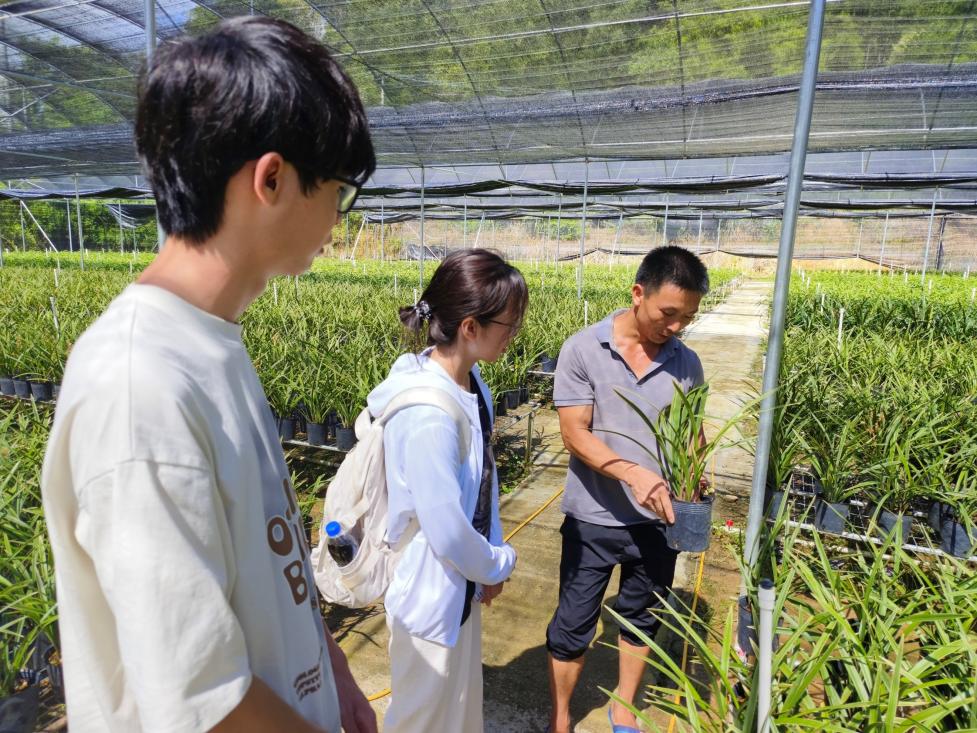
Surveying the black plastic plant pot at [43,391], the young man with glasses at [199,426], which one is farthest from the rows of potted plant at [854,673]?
the black plastic plant pot at [43,391]

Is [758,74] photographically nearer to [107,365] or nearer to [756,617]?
[756,617]

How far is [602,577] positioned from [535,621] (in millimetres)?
825

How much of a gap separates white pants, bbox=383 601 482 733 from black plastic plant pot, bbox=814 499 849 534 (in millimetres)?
2121

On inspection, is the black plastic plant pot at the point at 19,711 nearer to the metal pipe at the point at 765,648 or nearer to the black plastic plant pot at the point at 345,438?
the metal pipe at the point at 765,648

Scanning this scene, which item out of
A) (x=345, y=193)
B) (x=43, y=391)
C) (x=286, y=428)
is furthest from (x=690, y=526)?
(x=43, y=391)

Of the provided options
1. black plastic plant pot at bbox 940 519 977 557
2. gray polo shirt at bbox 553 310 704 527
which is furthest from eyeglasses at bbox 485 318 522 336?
black plastic plant pot at bbox 940 519 977 557

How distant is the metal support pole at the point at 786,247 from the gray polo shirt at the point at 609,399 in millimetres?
288

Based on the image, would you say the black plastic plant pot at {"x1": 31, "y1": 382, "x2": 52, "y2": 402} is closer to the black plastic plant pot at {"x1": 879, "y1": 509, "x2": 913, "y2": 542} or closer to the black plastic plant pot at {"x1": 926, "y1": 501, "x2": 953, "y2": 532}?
the black plastic plant pot at {"x1": 879, "y1": 509, "x2": 913, "y2": 542}

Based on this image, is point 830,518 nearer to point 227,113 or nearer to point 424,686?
point 424,686

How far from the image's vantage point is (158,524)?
557 mm

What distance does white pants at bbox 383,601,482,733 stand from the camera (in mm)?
1439

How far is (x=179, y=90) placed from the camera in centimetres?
64

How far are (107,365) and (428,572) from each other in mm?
1000

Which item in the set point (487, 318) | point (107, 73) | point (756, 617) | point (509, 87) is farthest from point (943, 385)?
point (107, 73)
